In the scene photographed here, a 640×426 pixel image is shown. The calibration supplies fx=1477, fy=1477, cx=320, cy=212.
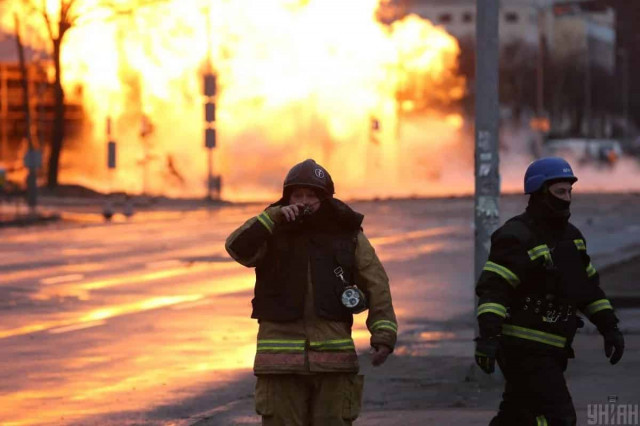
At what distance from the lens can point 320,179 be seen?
652 centimetres

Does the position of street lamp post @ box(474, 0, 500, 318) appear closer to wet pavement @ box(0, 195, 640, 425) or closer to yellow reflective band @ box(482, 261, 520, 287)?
wet pavement @ box(0, 195, 640, 425)

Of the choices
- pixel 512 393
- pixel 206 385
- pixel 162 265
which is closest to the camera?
pixel 512 393

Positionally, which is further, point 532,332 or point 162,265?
point 162,265

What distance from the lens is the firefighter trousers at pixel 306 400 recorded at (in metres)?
6.44

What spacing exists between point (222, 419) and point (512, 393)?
3.29m

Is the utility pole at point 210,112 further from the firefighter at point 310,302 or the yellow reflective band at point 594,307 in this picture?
the firefighter at point 310,302

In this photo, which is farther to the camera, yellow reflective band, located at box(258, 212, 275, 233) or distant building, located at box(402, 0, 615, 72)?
distant building, located at box(402, 0, 615, 72)

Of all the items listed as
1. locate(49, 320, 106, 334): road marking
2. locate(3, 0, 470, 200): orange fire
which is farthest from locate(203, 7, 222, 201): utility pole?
locate(49, 320, 106, 334): road marking

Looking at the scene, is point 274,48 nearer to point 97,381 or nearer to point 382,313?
point 97,381

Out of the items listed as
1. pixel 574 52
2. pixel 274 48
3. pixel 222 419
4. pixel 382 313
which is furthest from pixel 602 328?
pixel 574 52

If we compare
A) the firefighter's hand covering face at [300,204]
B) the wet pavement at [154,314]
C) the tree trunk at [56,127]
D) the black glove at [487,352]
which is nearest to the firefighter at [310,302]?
the firefighter's hand covering face at [300,204]

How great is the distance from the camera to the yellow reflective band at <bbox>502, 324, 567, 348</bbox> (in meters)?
6.82

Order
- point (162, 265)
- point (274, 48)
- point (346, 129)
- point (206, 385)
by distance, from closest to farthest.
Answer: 1. point (206, 385)
2. point (162, 265)
3. point (274, 48)
4. point (346, 129)

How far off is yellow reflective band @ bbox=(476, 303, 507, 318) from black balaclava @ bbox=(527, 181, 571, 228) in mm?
506
